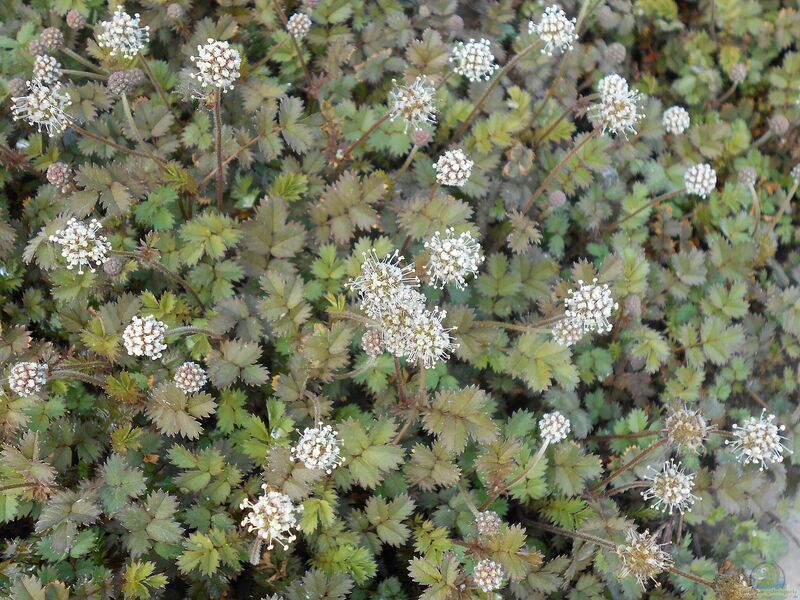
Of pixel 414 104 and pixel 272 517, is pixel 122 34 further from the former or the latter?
pixel 272 517

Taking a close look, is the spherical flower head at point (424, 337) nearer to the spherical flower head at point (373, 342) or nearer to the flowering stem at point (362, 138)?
the spherical flower head at point (373, 342)

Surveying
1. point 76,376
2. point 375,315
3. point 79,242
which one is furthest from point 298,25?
point 76,376

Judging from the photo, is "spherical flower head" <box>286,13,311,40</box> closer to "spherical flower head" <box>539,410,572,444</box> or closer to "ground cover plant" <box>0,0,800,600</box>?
"ground cover plant" <box>0,0,800,600</box>

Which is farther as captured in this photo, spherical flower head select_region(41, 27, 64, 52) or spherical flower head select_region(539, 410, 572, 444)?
spherical flower head select_region(41, 27, 64, 52)

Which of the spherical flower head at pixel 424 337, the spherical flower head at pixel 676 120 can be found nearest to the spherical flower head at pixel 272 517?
the spherical flower head at pixel 424 337

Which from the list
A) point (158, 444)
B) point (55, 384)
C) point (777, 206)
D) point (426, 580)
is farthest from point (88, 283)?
point (777, 206)

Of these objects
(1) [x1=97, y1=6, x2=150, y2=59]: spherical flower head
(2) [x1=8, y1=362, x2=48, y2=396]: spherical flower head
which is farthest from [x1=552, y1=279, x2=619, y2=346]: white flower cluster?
(1) [x1=97, y1=6, x2=150, y2=59]: spherical flower head

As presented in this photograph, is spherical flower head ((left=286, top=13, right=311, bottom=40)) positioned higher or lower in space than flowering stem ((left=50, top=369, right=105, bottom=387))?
higher
